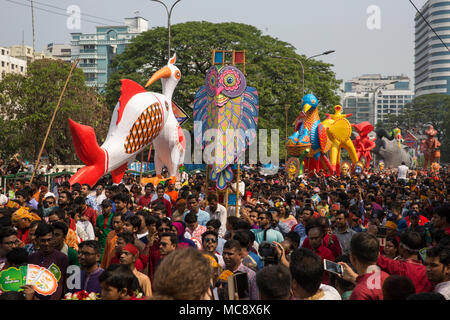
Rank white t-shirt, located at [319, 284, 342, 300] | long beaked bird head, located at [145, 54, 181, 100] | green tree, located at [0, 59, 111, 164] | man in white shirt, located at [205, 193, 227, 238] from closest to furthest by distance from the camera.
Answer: white t-shirt, located at [319, 284, 342, 300] → man in white shirt, located at [205, 193, 227, 238] → long beaked bird head, located at [145, 54, 181, 100] → green tree, located at [0, 59, 111, 164]

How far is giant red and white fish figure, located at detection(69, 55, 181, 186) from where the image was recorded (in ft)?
44.5

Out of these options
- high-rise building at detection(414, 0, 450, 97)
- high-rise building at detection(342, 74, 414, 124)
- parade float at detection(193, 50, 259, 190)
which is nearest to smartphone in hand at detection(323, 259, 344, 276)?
parade float at detection(193, 50, 259, 190)

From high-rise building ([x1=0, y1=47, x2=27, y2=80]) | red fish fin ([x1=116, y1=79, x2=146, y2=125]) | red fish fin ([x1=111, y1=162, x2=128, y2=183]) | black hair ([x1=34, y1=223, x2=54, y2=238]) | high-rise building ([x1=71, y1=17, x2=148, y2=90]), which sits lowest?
red fish fin ([x1=111, y1=162, x2=128, y2=183])

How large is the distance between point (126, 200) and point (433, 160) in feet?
139

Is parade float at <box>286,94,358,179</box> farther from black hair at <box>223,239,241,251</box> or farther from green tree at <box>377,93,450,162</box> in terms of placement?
green tree at <box>377,93,450,162</box>

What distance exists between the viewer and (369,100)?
550 ft

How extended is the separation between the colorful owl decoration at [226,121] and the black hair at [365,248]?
738 cm

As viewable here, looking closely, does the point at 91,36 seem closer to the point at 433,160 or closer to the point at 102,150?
the point at 433,160

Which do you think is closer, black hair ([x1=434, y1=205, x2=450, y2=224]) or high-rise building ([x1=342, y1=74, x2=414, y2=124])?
black hair ([x1=434, y1=205, x2=450, y2=224])

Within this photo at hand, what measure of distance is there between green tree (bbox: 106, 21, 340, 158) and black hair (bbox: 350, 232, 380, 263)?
2673 cm

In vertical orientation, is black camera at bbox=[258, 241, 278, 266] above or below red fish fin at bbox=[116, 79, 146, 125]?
below

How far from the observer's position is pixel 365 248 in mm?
4266

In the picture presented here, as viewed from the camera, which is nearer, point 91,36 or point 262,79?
point 262,79
